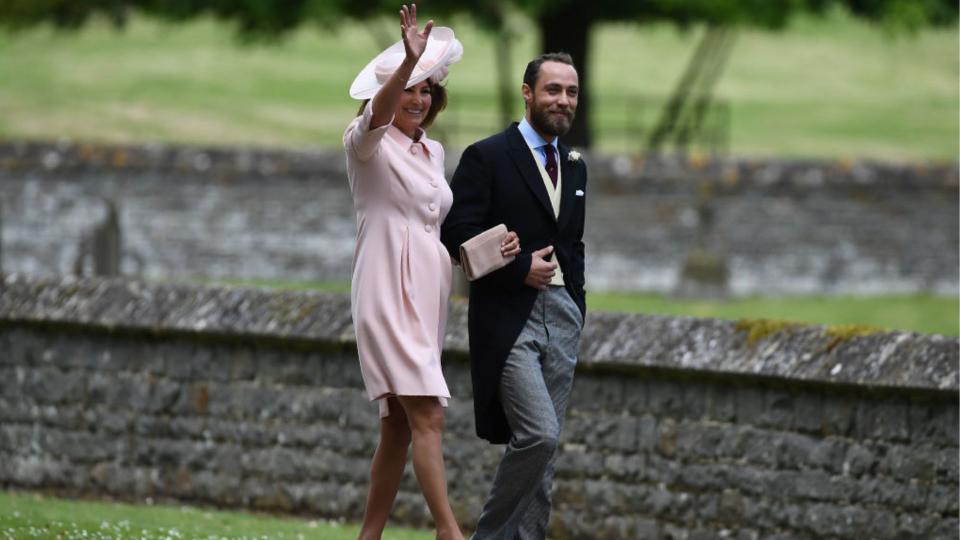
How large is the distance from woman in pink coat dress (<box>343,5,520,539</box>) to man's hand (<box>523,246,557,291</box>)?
9 centimetres

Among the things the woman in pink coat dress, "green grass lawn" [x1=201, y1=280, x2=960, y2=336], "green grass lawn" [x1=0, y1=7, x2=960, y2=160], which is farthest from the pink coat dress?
"green grass lawn" [x1=0, y1=7, x2=960, y2=160]

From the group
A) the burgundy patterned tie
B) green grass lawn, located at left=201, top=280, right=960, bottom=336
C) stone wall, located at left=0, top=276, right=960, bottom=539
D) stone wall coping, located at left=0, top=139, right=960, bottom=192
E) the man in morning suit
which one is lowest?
green grass lawn, located at left=201, top=280, right=960, bottom=336

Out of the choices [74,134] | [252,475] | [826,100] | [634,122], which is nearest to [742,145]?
[634,122]

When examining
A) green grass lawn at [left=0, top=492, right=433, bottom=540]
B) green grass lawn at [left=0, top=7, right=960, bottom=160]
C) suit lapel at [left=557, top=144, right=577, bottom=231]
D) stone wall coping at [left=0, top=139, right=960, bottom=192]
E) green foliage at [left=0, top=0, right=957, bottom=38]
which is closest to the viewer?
suit lapel at [left=557, top=144, right=577, bottom=231]

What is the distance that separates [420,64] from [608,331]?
213cm

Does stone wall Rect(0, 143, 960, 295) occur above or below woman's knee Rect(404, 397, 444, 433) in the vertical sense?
below

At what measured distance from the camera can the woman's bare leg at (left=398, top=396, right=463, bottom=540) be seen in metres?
6.23

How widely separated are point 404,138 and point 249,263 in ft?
48.5

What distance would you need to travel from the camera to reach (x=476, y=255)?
20.1 ft

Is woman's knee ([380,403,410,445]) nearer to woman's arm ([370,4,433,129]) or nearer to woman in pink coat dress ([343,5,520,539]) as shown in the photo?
woman in pink coat dress ([343,5,520,539])

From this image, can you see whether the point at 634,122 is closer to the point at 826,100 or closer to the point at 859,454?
the point at 826,100

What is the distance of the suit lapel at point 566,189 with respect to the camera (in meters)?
6.36

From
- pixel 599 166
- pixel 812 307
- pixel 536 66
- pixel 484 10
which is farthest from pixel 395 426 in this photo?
pixel 484 10

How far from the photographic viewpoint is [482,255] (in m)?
6.13
